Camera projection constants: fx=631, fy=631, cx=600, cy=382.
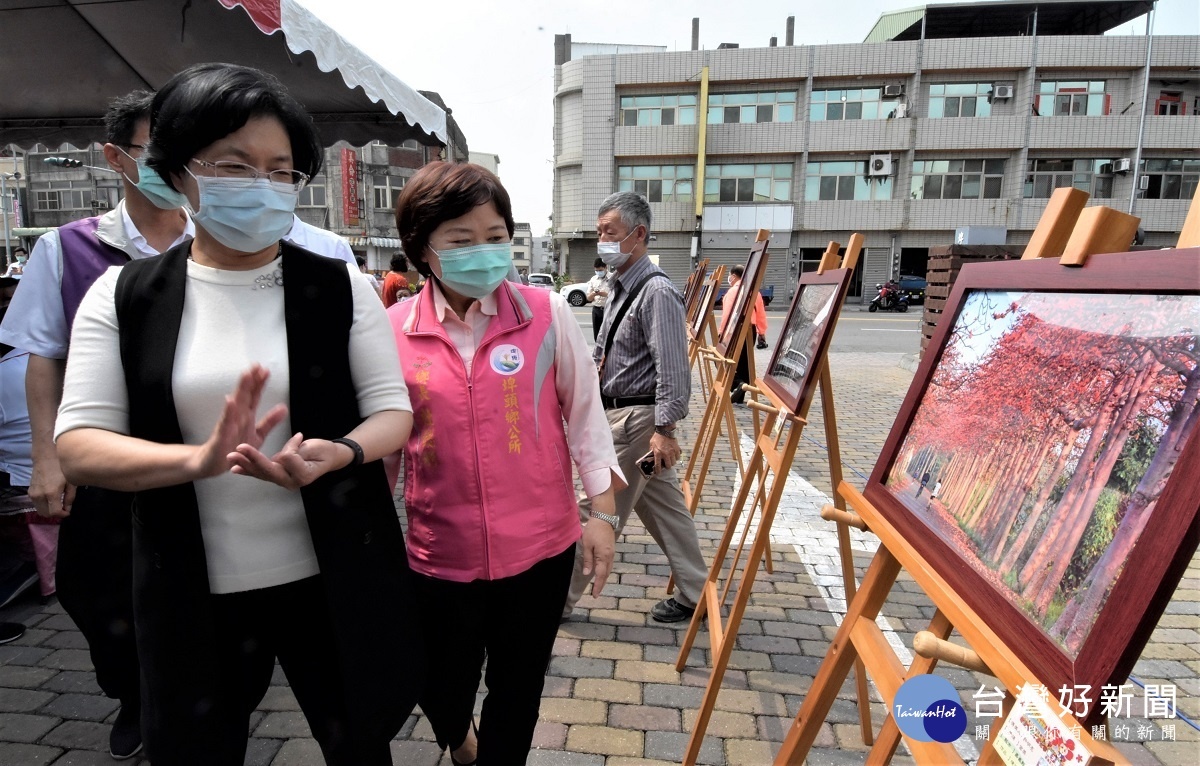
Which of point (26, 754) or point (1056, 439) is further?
point (26, 754)

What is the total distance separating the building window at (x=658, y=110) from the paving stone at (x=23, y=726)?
32348mm

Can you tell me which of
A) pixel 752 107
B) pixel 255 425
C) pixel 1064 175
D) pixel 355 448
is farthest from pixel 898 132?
pixel 255 425

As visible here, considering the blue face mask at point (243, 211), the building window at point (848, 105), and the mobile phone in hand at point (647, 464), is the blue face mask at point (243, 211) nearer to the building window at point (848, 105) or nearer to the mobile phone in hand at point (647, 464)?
the mobile phone in hand at point (647, 464)

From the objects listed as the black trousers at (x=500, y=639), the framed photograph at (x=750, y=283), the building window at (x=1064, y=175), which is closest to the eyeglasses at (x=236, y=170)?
the black trousers at (x=500, y=639)

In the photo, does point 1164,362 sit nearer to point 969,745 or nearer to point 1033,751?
point 1033,751

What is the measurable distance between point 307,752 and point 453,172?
205 centimetres

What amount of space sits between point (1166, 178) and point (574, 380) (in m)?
39.1

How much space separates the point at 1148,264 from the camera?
3.31 feet

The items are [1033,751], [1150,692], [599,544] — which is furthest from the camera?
[1150,692]

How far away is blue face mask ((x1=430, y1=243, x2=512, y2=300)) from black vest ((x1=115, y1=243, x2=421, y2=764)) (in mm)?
288

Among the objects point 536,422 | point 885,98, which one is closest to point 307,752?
point 536,422

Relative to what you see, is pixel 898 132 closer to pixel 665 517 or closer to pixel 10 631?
pixel 665 517

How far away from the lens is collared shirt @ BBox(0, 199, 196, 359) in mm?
1893

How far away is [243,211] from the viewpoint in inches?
52.2
